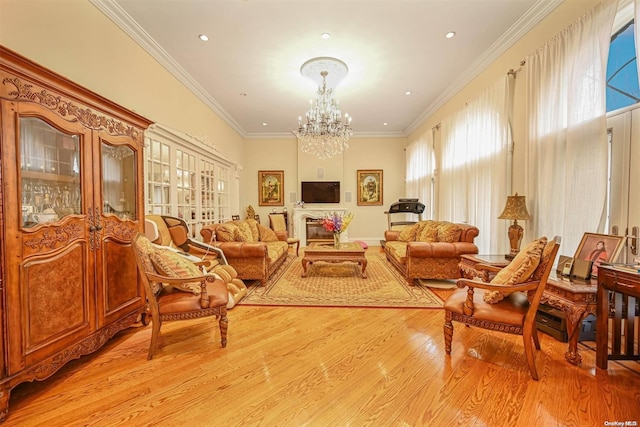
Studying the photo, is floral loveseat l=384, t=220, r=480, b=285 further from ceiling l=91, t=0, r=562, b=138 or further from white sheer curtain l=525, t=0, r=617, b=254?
ceiling l=91, t=0, r=562, b=138

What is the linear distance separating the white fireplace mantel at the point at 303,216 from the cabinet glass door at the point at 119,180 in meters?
5.45

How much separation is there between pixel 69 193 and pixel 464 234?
4.57m

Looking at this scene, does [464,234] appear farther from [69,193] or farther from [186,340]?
[69,193]

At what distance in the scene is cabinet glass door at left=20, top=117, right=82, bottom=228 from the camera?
1604 millimetres

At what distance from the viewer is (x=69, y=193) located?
6.17 ft

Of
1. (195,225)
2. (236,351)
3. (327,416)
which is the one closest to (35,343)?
(236,351)

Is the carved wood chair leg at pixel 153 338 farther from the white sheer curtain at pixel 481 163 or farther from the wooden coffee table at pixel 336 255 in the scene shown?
the white sheer curtain at pixel 481 163

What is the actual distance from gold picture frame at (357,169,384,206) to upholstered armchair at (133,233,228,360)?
20.9ft

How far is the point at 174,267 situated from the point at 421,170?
20.2ft

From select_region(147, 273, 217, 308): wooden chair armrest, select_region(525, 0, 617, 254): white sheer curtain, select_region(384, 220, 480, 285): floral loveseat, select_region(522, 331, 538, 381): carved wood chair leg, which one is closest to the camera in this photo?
select_region(522, 331, 538, 381): carved wood chair leg

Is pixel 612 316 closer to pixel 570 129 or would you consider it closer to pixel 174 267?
pixel 570 129

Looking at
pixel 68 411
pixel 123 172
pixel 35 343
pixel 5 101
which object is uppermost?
pixel 5 101

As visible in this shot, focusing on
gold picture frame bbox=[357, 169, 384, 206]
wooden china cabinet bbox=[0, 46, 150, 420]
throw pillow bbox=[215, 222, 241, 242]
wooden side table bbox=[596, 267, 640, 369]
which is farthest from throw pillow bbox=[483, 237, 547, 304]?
gold picture frame bbox=[357, 169, 384, 206]

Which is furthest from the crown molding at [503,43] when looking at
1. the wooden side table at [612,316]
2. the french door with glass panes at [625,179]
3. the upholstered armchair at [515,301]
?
the wooden side table at [612,316]
